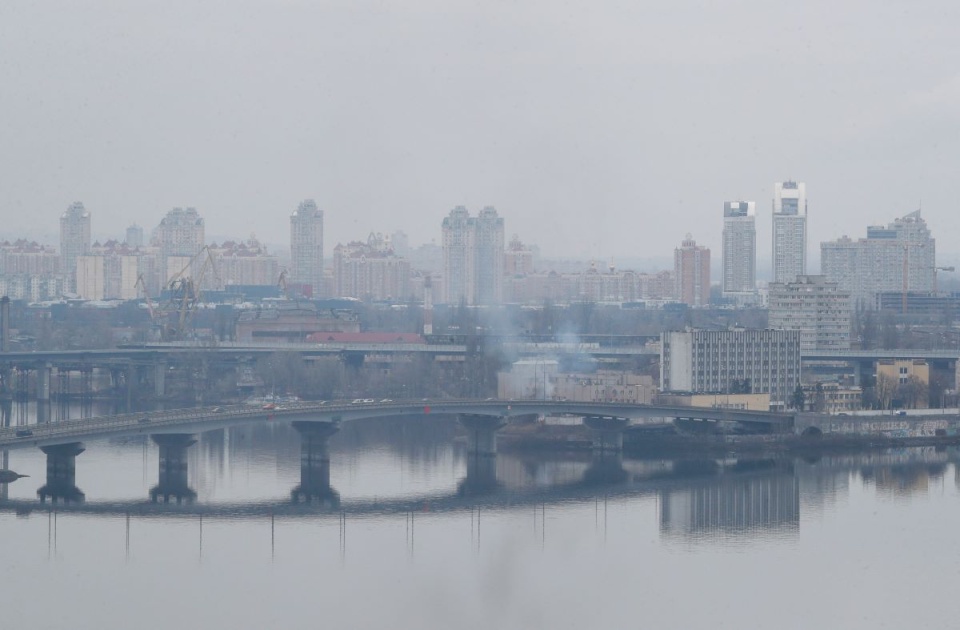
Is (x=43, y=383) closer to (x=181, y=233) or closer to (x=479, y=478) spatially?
(x=479, y=478)

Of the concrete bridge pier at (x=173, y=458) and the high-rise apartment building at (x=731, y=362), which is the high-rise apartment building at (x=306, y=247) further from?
the concrete bridge pier at (x=173, y=458)

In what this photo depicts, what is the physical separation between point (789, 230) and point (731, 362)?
2888cm

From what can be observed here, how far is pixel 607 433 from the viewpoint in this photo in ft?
56.6

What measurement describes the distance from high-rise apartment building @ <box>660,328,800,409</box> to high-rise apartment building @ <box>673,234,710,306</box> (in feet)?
90.3

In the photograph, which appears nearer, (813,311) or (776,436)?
(776,436)

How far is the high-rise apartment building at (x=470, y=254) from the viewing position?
1815 inches

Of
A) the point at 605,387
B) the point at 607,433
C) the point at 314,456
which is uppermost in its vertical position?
the point at 605,387

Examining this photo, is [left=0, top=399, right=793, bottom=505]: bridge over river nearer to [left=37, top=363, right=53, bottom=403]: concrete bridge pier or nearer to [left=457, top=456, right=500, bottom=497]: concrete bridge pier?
[left=457, top=456, right=500, bottom=497]: concrete bridge pier

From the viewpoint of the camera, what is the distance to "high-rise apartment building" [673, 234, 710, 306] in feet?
157

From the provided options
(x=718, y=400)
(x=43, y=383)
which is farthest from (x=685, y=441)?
(x=43, y=383)

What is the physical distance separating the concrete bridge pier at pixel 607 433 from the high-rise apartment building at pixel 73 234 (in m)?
38.4

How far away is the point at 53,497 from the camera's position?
44.2ft

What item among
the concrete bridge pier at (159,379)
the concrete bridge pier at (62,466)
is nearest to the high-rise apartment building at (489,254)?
the concrete bridge pier at (159,379)

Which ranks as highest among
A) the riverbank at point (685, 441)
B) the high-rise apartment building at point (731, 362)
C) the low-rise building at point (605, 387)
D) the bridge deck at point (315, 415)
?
the high-rise apartment building at point (731, 362)
